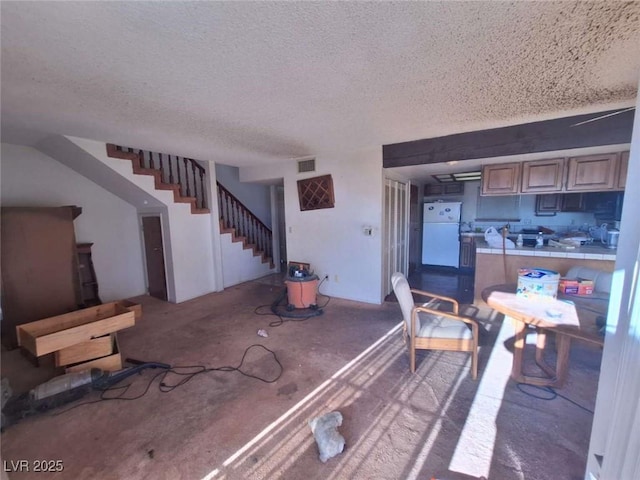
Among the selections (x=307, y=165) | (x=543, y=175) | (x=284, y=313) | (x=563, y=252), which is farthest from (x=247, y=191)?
(x=563, y=252)

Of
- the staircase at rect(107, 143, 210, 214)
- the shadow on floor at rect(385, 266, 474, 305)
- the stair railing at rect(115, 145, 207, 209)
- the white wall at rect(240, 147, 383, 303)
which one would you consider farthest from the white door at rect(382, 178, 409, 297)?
the stair railing at rect(115, 145, 207, 209)

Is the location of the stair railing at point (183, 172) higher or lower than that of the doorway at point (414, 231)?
higher

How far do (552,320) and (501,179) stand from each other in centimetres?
243

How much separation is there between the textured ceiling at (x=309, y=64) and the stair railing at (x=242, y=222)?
246 cm

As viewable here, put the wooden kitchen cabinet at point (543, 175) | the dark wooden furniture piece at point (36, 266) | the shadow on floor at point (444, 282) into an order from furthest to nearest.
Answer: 1. the shadow on floor at point (444, 282)
2. the wooden kitchen cabinet at point (543, 175)
3. the dark wooden furniture piece at point (36, 266)

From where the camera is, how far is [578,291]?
2.28 m

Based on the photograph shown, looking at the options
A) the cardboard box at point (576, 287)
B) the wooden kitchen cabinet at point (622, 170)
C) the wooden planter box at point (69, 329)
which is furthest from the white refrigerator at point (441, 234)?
the wooden planter box at point (69, 329)

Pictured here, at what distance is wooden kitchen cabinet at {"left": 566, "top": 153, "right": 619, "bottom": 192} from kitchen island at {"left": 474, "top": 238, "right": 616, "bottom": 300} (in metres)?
0.77

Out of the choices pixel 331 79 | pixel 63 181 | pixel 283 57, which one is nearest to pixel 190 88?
pixel 283 57

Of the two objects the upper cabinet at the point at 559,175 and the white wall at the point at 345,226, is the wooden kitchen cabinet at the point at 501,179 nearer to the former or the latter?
the upper cabinet at the point at 559,175

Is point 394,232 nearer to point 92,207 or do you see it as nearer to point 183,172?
point 183,172

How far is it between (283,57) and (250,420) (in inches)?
95.7

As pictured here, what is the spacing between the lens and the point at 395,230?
4410 millimetres

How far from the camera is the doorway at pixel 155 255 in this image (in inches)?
171
